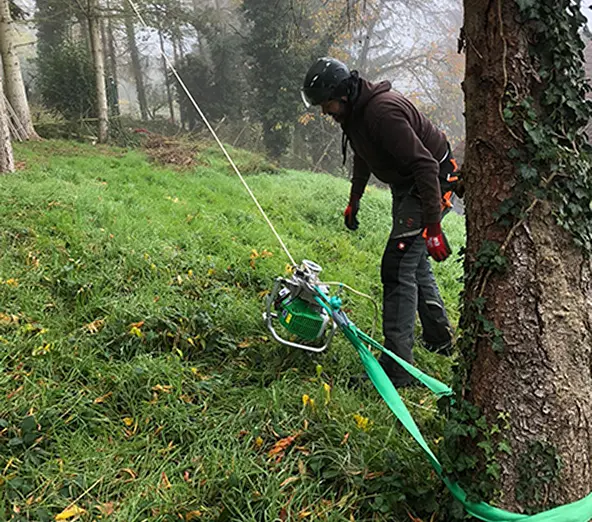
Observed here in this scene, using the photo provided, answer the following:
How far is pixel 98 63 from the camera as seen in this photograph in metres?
11.3

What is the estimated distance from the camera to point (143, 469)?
196 centimetres

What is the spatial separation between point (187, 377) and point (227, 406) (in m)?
0.33

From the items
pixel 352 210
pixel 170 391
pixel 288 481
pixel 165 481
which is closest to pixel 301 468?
pixel 288 481

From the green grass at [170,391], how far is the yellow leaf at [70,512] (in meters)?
Result: 0.03

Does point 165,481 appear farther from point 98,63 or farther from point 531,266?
A: point 98,63

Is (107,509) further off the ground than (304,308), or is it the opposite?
(304,308)

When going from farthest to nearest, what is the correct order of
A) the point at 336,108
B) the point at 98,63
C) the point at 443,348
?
the point at 98,63, the point at 443,348, the point at 336,108

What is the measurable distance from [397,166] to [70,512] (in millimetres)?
2470

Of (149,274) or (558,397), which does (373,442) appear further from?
(149,274)

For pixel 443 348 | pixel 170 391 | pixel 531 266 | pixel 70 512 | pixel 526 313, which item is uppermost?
pixel 531 266

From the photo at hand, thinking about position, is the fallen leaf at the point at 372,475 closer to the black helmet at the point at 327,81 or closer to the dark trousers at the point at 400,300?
the dark trousers at the point at 400,300

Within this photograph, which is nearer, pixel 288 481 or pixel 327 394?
Result: pixel 288 481

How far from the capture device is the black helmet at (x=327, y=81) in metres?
2.69

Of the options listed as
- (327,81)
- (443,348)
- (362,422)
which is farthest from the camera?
(443,348)
